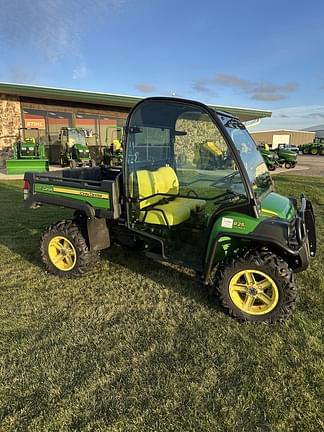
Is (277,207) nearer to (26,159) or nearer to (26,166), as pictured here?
(26,166)

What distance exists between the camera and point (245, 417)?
195 centimetres

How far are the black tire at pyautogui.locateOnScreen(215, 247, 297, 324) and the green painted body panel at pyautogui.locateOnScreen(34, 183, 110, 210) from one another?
4.55ft

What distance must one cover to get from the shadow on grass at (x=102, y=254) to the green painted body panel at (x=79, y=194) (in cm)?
92

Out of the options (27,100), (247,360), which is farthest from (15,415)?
(27,100)

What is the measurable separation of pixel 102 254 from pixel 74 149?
10899 millimetres

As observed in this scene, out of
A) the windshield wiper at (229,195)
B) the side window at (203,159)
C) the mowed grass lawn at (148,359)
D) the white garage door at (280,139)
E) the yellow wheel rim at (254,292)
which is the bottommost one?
the mowed grass lawn at (148,359)

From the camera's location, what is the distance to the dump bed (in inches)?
135

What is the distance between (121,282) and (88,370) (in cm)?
138

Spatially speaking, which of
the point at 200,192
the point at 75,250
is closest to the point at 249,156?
the point at 200,192

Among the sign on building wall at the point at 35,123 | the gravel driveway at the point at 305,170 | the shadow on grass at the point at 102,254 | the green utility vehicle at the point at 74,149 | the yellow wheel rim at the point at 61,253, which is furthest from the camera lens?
the sign on building wall at the point at 35,123

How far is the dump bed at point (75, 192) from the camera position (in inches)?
135

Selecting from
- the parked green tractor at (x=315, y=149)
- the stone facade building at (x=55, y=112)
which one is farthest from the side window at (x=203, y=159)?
the parked green tractor at (x=315, y=149)

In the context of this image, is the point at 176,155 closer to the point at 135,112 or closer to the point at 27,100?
the point at 135,112

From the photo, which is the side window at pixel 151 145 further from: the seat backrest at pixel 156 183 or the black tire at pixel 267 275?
the black tire at pixel 267 275
